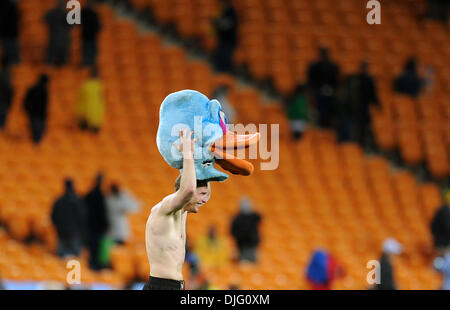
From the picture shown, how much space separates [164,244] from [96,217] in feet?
16.3

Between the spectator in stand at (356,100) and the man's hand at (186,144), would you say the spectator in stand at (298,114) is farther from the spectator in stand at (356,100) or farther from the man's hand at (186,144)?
the man's hand at (186,144)

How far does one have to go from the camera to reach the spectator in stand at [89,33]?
1244 centimetres

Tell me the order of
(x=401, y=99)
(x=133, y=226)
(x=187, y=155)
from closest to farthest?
1. (x=187, y=155)
2. (x=133, y=226)
3. (x=401, y=99)

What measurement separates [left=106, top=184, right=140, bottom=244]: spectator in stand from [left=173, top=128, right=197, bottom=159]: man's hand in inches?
202

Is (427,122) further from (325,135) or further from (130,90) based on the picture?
(130,90)

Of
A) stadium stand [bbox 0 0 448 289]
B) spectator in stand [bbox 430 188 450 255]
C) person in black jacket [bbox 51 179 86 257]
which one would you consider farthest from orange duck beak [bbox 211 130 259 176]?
spectator in stand [bbox 430 188 450 255]

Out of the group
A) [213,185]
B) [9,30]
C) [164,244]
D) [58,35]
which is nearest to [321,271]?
[213,185]

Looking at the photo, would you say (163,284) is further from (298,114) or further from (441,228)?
(298,114)

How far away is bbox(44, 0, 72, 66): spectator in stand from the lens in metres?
12.4

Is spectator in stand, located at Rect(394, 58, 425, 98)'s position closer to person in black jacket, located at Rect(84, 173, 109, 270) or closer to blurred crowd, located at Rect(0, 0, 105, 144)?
blurred crowd, located at Rect(0, 0, 105, 144)

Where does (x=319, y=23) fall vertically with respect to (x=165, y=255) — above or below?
above

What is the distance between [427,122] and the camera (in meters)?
13.5
